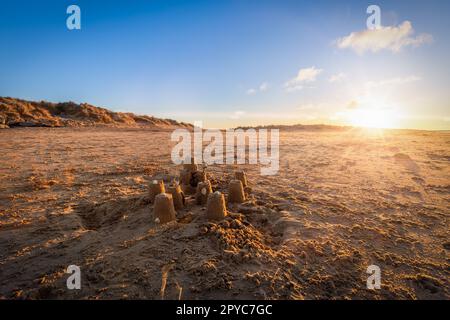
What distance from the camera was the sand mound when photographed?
14.3 m

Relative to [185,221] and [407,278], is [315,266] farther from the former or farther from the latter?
[185,221]

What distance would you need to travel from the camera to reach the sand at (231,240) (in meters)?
2.31

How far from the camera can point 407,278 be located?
251 cm

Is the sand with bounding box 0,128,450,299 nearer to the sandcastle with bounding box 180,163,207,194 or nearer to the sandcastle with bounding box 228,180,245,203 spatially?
the sandcastle with bounding box 228,180,245,203

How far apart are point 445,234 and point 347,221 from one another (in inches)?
44.5

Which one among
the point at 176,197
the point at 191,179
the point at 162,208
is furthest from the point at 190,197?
the point at 162,208

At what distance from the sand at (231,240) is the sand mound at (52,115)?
10.7 m

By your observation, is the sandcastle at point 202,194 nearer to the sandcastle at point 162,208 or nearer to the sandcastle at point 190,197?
the sandcastle at point 190,197

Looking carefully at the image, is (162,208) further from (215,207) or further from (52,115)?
(52,115)

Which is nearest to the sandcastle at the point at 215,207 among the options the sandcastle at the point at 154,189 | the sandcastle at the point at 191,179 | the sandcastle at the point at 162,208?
the sandcastle at the point at 162,208

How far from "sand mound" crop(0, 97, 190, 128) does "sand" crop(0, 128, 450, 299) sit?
35.0 ft

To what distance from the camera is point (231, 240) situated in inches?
115

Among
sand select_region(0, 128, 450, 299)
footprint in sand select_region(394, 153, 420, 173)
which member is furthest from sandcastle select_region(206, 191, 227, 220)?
footprint in sand select_region(394, 153, 420, 173)
